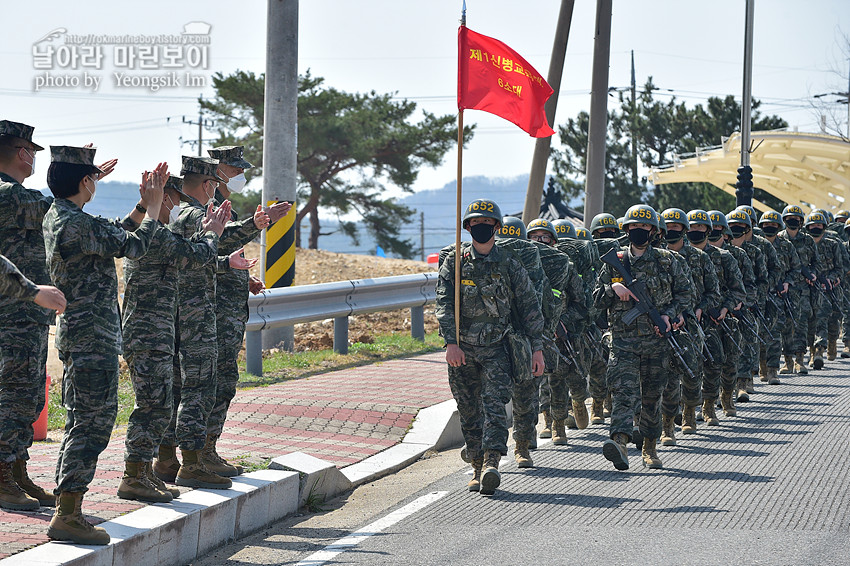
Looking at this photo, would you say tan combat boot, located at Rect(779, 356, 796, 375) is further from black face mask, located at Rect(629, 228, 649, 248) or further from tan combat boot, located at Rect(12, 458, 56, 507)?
tan combat boot, located at Rect(12, 458, 56, 507)

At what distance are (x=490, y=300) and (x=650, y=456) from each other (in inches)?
80.7

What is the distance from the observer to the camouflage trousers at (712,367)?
1121 centimetres

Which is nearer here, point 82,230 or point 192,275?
point 82,230

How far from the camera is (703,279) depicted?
10828 millimetres

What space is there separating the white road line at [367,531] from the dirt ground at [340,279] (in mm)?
7112

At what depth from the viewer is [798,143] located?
33.1m

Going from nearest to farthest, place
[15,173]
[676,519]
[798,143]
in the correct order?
[15,173] < [676,519] < [798,143]

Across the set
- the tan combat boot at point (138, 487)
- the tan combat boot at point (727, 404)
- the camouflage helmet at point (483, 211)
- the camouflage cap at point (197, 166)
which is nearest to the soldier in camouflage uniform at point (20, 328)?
the tan combat boot at point (138, 487)

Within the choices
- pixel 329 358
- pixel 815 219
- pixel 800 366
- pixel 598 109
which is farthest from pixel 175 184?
pixel 815 219

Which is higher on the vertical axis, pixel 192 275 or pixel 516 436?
pixel 192 275

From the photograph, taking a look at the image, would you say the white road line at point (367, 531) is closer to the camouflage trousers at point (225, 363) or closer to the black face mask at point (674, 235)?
the camouflage trousers at point (225, 363)

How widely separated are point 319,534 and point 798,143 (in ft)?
97.4

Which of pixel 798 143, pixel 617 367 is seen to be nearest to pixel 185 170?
pixel 617 367

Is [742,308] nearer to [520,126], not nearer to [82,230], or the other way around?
[520,126]
